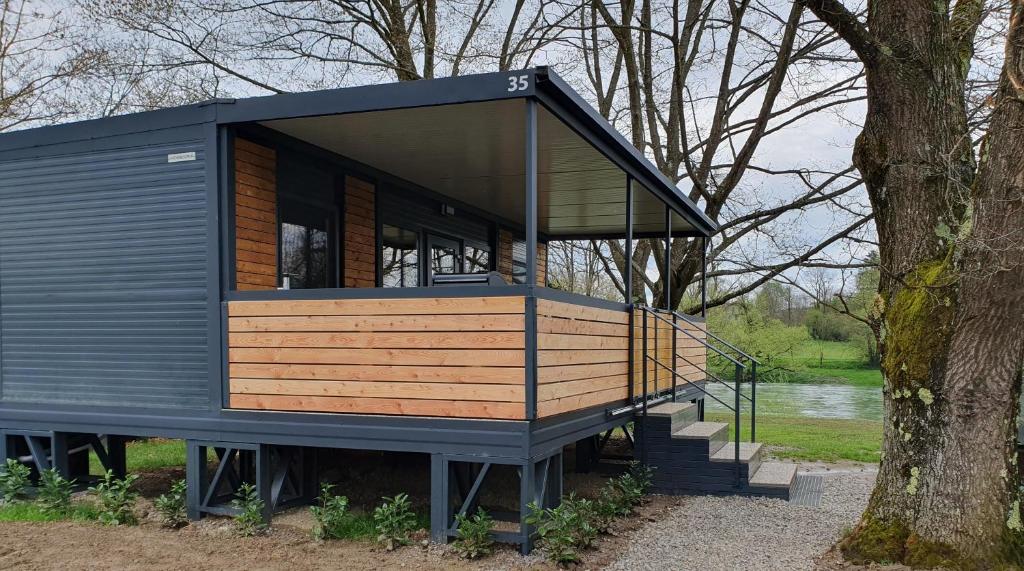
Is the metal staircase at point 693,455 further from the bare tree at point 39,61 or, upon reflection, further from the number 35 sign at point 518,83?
the bare tree at point 39,61

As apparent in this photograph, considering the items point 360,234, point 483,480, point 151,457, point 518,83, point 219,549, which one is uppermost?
point 518,83

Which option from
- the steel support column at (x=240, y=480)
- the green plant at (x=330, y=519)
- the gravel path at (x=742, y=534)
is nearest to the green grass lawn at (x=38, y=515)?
the steel support column at (x=240, y=480)

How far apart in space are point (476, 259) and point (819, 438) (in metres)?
6.87

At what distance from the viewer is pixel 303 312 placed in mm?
6051

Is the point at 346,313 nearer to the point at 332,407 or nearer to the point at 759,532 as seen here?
the point at 332,407

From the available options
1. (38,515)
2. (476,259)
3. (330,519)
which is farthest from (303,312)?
(476,259)

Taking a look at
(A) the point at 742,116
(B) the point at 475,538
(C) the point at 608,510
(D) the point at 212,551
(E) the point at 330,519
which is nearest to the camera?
(B) the point at 475,538

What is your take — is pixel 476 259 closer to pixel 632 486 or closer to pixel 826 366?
pixel 632 486

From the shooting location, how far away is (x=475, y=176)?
8820 mm

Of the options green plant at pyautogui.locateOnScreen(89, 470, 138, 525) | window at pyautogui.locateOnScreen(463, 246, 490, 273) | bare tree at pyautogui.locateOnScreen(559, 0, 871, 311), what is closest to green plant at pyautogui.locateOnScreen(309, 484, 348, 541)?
green plant at pyautogui.locateOnScreen(89, 470, 138, 525)

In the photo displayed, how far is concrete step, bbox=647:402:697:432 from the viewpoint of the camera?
785 centimetres

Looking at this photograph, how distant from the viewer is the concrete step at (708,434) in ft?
25.8

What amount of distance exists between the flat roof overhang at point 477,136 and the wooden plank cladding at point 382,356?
1.37 meters

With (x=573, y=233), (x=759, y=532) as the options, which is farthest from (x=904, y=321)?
(x=573, y=233)
